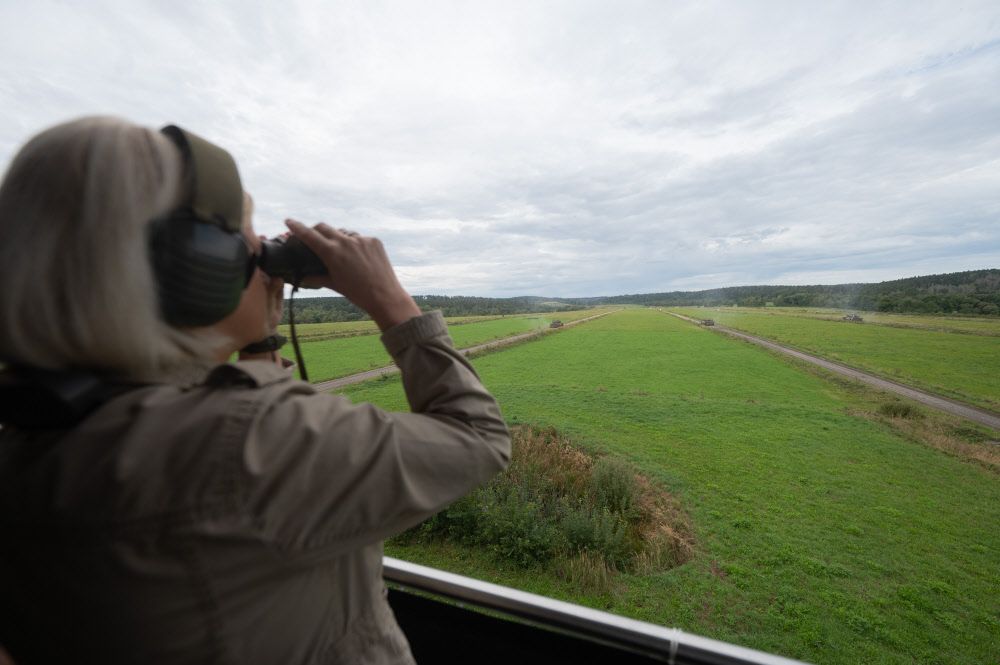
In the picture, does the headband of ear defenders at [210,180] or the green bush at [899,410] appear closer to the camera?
the headband of ear defenders at [210,180]

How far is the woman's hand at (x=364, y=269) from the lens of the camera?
27.4 inches

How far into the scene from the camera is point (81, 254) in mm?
442

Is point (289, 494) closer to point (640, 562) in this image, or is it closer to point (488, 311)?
point (640, 562)

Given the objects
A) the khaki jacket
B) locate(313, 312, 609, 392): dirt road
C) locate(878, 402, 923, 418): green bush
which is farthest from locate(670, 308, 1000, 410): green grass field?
the khaki jacket

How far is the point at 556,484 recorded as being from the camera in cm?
514

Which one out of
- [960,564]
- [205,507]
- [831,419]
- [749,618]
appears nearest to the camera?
[205,507]

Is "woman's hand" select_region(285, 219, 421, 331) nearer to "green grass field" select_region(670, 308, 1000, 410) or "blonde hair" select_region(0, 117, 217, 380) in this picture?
"blonde hair" select_region(0, 117, 217, 380)

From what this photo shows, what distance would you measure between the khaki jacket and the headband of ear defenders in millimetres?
225

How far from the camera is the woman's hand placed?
695 mm

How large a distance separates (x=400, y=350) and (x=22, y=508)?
0.45m

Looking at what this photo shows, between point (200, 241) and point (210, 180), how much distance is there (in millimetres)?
86

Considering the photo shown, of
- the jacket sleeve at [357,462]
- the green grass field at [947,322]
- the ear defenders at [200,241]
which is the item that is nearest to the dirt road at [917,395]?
the green grass field at [947,322]

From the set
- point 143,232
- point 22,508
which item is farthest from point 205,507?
point 143,232

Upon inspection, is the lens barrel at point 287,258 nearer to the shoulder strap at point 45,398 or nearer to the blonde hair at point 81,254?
the blonde hair at point 81,254
